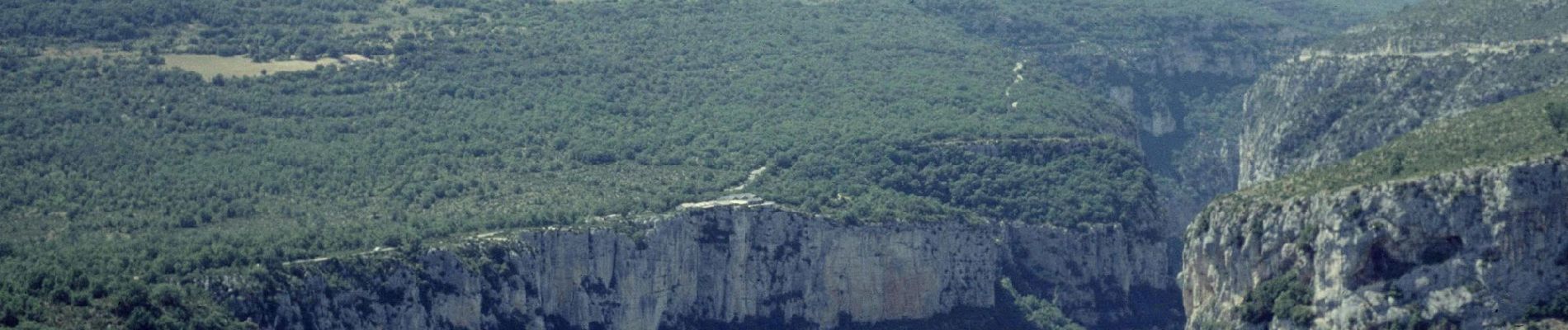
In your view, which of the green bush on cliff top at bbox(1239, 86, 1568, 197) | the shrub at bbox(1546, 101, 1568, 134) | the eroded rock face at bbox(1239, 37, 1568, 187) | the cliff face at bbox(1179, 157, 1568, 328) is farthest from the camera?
the eroded rock face at bbox(1239, 37, 1568, 187)

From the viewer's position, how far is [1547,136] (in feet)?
437

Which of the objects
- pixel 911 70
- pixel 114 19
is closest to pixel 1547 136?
pixel 911 70

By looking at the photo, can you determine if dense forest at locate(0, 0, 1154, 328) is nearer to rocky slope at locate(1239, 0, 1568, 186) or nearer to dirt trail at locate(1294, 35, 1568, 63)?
rocky slope at locate(1239, 0, 1568, 186)

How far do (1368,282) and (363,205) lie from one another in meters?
42.9

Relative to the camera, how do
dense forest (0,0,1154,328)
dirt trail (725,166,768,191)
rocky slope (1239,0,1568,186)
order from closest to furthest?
dense forest (0,0,1154,328), dirt trail (725,166,768,191), rocky slope (1239,0,1568,186)

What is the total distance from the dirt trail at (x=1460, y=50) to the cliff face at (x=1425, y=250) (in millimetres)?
38965

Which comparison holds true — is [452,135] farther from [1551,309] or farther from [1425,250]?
[1551,309]

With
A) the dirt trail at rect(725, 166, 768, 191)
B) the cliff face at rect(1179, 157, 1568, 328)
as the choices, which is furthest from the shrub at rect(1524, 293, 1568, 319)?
the dirt trail at rect(725, 166, 768, 191)

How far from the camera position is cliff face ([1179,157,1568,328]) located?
126 m

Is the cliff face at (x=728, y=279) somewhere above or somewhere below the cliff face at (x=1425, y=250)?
below

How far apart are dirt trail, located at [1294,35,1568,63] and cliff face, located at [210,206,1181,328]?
17.4 metres

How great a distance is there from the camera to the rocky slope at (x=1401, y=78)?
546 feet

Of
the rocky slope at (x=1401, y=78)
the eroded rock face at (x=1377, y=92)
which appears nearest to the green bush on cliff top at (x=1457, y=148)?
the eroded rock face at (x=1377, y=92)

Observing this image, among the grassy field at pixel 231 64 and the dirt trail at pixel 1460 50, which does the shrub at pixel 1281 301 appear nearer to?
the dirt trail at pixel 1460 50
